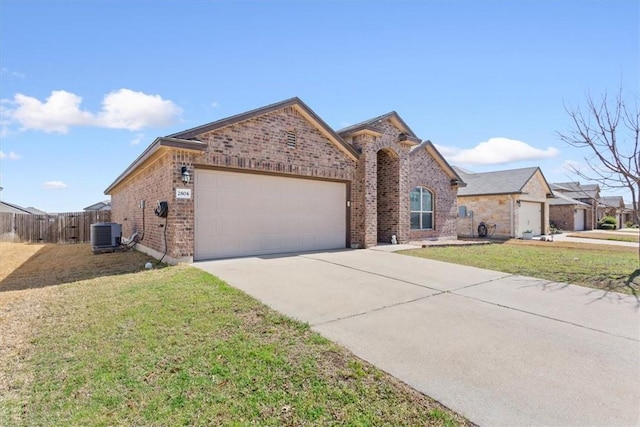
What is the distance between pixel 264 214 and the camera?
9883mm

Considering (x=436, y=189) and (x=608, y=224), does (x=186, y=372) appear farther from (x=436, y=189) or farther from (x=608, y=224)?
(x=608, y=224)

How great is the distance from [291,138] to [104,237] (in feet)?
26.8

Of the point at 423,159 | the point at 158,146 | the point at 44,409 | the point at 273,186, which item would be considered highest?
the point at 423,159

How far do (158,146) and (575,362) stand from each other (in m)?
8.87

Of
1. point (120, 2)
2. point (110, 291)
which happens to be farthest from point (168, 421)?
point (120, 2)

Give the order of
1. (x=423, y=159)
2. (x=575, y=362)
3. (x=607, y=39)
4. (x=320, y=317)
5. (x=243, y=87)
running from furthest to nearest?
1. (x=423, y=159)
2. (x=243, y=87)
3. (x=607, y=39)
4. (x=320, y=317)
5. (x=575, y=362)

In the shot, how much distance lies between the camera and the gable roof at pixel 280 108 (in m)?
8.25

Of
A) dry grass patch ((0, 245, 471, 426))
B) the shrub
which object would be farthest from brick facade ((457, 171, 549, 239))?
dry grass patch ((0, 245, 471, 426))

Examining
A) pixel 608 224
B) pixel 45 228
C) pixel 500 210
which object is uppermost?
pixel 500 210

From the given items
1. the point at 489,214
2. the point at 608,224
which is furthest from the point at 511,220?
the point at 608,224

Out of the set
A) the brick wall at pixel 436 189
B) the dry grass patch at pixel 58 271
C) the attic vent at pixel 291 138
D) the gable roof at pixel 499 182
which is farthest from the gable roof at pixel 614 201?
the dry grass patch at pixel 58 271

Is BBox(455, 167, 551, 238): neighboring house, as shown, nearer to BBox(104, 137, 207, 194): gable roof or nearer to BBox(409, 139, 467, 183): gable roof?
BBox(409, 139, 467, 183): gable roof

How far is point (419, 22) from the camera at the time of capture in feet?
28.9

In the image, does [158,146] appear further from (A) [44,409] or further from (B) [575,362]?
(B) [575,362]
